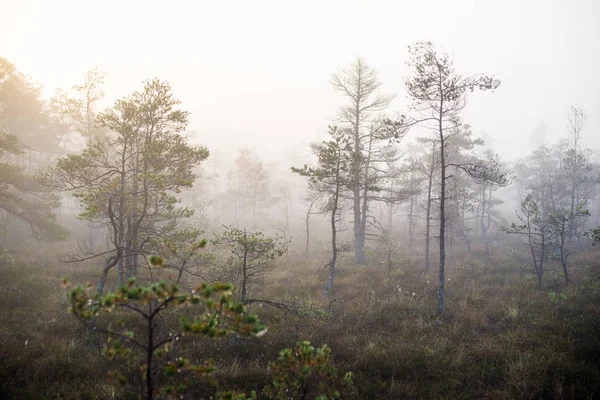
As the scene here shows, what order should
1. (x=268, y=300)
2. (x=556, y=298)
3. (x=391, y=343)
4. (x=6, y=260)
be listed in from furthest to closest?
1. (x=6, y=260)
2. (x=556, y=298)
3. (x=268, y=300)
4. (x=391, y=343)

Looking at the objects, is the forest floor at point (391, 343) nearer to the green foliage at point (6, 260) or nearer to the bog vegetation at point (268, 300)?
the bog vegetation at point (268, 300)

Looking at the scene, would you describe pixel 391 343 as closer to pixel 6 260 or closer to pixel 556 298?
pixel 556 298

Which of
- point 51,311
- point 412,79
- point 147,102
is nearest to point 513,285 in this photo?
point 412,79

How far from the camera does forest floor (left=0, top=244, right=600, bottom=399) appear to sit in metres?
5.38

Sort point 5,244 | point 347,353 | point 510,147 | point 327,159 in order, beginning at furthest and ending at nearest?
point 510,147 < point 5,244 < point 327,159 < point 347,353

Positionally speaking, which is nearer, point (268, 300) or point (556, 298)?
point (268, 300)

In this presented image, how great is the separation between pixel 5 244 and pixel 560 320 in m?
27.5

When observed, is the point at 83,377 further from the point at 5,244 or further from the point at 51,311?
the point at 5,244

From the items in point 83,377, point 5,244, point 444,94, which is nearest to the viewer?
point 83,377

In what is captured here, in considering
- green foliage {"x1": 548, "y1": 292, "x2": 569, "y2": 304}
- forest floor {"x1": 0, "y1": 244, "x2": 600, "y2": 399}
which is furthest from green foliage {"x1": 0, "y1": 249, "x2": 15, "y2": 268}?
green foliage {"x1": 548, "y1": 292, "x2": 569, "y2": 304}

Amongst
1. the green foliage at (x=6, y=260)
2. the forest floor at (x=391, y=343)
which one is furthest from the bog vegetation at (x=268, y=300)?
the green foliage at (x=6, y=260)

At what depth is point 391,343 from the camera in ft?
23.7

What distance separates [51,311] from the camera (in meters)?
9.10

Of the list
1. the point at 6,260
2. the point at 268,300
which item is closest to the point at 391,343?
the point at 268,300
